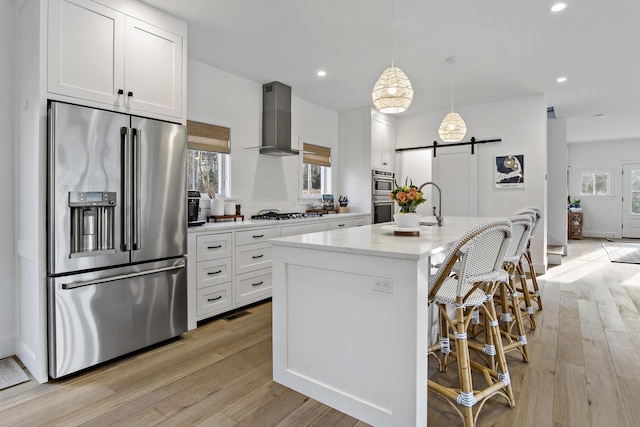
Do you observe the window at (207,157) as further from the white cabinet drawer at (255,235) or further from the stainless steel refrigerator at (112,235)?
the stainless steel refrigerator at (112,235)

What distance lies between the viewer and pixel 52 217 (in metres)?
2.19

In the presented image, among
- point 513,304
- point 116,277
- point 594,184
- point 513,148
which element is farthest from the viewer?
point 594,184

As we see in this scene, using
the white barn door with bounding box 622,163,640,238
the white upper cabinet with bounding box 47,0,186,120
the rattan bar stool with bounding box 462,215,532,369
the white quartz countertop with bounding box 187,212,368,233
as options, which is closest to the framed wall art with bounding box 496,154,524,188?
the white quartz countertop with bounding box 187,212,368,233

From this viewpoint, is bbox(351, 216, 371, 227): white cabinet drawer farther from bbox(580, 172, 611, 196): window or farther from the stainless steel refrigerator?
bbox(580, 172, 611, 196): window

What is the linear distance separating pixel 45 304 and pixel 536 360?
3.28 metres

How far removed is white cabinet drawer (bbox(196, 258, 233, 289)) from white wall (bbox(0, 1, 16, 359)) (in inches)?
51.4

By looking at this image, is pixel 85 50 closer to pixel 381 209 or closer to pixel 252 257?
pixel 252 257

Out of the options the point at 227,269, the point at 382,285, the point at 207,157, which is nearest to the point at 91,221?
the point at 227,269

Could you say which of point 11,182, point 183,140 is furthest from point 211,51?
point 11,182

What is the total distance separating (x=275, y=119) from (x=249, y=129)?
357mm

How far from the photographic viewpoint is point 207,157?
13.4ft

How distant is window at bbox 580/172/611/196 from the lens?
32.6ft

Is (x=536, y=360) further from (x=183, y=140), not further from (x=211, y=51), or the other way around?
(x=211, y=51)

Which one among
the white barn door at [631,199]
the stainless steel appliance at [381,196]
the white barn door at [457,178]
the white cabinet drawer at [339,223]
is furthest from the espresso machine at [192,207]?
the white barn door at [631,199]
